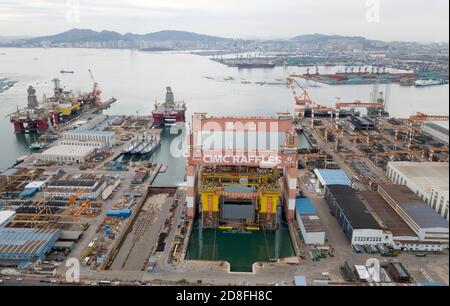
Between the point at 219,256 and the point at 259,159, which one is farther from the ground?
the point at 259,159

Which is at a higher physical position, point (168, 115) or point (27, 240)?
point (168, 115)

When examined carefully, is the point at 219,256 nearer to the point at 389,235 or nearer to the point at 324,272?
the point at 324,272

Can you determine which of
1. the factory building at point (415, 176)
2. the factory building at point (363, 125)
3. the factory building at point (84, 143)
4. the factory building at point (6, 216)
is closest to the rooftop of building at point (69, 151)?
the factory building at point (84, 143)

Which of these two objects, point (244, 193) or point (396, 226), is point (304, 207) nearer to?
point (244, 193)

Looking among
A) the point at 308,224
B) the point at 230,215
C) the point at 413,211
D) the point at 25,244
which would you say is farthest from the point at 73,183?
the point at 413,211

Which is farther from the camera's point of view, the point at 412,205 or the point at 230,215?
the point at 230,215
